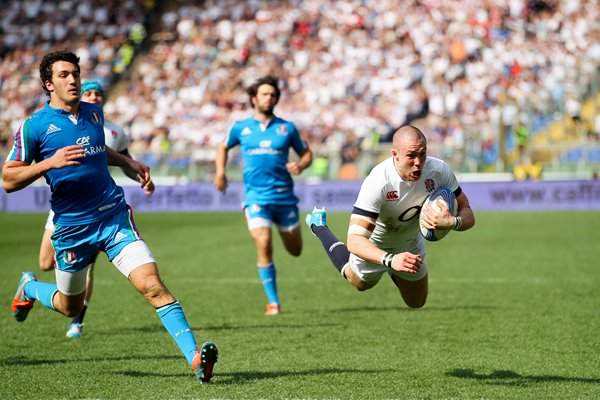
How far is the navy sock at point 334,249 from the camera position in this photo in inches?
326

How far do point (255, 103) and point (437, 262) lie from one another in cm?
632

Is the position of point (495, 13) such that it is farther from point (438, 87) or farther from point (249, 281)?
point (249, 281)

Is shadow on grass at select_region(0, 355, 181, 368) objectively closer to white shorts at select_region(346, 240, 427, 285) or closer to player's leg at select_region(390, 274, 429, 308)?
white shorts at select_region(346, 240, 427, 285)

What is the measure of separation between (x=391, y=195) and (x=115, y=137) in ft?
11.8

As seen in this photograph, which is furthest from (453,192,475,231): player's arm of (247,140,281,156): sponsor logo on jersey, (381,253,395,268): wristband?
(247,140,281,156): sponsor logo on jersey

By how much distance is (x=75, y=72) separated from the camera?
23.2 ft

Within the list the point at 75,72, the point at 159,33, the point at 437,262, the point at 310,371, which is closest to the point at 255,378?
the point at 310,371

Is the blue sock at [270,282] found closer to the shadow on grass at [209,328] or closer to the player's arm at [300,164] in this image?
the shadow on grass at [209,328]

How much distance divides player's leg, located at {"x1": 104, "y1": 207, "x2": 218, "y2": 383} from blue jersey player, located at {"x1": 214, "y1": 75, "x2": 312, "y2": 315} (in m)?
4.18

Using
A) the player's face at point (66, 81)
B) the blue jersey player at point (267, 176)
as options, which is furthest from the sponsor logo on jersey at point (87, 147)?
the blue jersey player at point (267, 176)

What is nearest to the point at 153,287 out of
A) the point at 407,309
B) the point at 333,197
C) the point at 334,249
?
the point at 334,249

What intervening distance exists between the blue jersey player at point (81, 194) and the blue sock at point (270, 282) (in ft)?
13.1

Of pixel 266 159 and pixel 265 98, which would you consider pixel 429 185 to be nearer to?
pixel 265 98

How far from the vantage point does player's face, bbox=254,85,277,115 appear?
1123 centimetres
